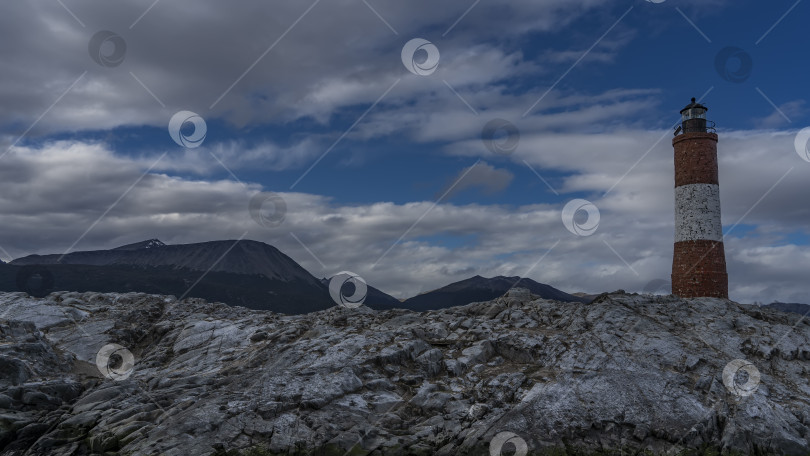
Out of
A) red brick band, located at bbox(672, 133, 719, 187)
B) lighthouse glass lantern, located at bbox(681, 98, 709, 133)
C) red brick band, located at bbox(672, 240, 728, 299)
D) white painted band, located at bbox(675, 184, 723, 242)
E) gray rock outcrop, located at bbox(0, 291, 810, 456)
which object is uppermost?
lighthouse glass lantern, located at bbox(681, 98, 709, 133)

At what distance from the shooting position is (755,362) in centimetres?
3316

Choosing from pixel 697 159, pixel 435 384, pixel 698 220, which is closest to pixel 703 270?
pixel 698 220

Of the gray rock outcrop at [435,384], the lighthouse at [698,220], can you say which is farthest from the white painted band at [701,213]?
the gray rock outcrop at [435,384]

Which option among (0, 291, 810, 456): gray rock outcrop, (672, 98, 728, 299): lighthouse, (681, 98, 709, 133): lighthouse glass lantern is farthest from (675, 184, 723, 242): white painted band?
(0, 291, 810, 456): gray rock outcrop

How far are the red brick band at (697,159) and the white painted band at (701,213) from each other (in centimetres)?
69

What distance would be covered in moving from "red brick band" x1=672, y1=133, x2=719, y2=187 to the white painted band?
69cm

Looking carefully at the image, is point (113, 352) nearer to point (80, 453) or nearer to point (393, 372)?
point (80, 453)

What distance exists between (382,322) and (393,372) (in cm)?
919

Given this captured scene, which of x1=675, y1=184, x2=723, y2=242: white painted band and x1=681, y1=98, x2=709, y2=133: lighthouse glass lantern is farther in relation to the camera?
x1=681, y1=98, x2=709, y2=133: lighthouse glass lantern

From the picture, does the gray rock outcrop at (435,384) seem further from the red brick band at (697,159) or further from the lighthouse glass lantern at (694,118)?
the lighthouse glass lantern at (694,118)

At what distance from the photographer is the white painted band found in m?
45.5

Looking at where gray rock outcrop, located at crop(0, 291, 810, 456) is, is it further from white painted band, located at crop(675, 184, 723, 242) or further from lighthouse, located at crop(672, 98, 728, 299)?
white painted band, located at crop(675, 184, 723, 242)

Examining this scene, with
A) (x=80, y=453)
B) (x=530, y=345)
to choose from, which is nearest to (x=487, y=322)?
(x=530, y=345)

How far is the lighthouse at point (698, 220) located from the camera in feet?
149
